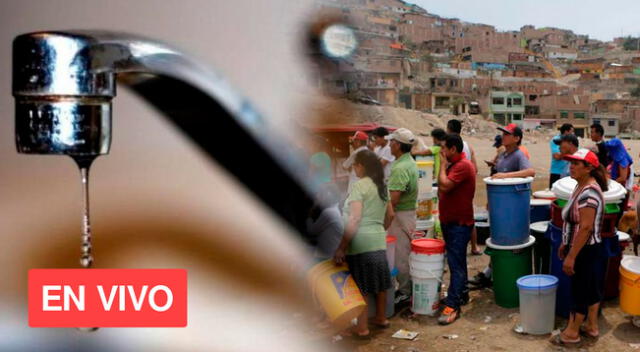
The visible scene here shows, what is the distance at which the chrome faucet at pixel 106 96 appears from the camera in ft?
2.77

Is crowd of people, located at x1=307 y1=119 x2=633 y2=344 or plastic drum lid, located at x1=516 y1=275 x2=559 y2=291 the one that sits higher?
crowd of people, located at x1=307 y1=119 x2=633 y2=344

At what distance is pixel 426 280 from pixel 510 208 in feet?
2.57

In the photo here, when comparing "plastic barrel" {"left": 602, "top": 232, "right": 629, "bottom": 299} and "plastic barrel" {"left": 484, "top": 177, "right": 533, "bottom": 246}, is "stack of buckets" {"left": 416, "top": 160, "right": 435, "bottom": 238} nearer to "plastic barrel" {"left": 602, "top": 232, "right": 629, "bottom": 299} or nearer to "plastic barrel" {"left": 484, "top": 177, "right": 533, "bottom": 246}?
"plastic barrel" {"left": 484, "top": 177, "right": 533, "bottom": 246}

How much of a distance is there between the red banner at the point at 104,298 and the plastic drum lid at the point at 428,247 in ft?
9.35

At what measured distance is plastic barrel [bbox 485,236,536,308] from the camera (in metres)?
4.32

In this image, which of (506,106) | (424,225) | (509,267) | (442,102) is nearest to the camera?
(509,267)

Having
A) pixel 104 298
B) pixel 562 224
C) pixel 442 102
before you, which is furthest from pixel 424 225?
pixel 442 102

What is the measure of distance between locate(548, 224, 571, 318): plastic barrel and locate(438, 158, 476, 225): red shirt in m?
0.55

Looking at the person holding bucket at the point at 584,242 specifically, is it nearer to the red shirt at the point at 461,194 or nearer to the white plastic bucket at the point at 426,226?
the red shirt at the point at 461,194

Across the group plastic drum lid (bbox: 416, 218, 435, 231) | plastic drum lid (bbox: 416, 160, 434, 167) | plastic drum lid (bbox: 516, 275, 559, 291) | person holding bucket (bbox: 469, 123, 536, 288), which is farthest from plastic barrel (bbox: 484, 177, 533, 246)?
plastic drum lid (bbox: 416, 160, 434, 167)

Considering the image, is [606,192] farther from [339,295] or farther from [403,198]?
[339,295]

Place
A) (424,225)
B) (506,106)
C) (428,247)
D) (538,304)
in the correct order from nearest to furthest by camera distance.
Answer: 1. (538,304)
2. (428,247)
3. (424,225)
4. (506,106)

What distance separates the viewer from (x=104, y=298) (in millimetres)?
1392

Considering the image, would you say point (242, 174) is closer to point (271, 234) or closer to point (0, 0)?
point (271, 234)
